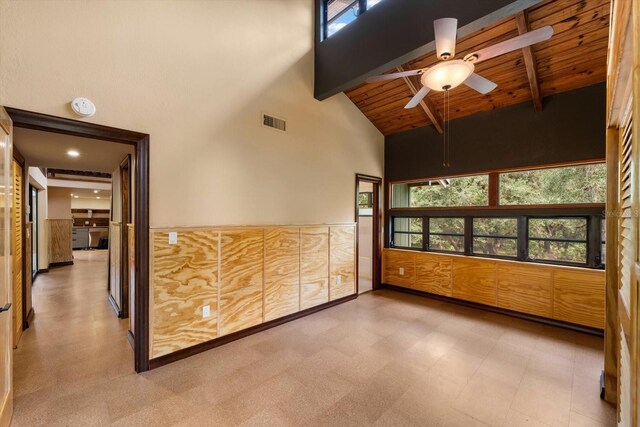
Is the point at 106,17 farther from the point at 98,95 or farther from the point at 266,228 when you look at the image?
the point at 266,228

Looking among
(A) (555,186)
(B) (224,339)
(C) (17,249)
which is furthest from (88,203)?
(A) (555,186)

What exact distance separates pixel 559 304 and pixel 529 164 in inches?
77.5

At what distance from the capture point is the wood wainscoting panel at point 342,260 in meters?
4.45

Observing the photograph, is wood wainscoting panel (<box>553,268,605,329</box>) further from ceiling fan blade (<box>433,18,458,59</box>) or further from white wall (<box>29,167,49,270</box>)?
white wall (<box>29,167,49,270</box>)

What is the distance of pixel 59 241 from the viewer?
7609mm

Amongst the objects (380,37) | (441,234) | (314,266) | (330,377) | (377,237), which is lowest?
(330,377)

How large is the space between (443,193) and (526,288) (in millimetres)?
1897

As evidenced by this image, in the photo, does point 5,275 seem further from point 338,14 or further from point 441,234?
point 441,234

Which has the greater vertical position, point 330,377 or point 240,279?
point 240,279

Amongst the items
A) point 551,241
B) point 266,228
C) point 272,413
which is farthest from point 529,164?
point 272,413

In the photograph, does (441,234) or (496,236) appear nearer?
(496,236)

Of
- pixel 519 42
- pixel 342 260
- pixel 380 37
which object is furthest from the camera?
pixel 342 260

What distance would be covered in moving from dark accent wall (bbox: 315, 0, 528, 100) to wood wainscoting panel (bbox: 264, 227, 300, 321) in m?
2.27

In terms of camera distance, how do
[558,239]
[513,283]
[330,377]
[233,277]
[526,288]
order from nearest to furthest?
[330,377]
[233,277]
[558,239]
[526,288]
[513,283]
